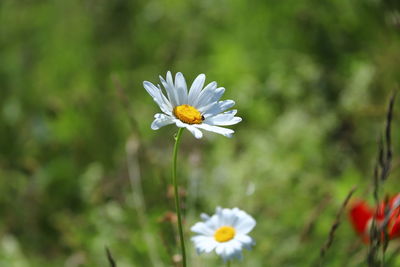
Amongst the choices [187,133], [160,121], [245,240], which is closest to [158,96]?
[160,121]

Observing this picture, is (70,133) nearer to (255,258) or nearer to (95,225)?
(95,225)

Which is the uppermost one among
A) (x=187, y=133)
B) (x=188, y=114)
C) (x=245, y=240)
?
(x=187, y=133)

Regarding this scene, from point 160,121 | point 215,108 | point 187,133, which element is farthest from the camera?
point 187,133

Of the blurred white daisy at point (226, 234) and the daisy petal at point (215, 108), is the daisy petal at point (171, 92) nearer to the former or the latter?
the daisy petal at point (215, 108)

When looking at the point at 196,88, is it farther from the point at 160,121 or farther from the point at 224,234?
the point at 224,234

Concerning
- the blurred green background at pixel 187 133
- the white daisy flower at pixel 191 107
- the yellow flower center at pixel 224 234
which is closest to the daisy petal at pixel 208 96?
the white daisy flower at pixel 191 107

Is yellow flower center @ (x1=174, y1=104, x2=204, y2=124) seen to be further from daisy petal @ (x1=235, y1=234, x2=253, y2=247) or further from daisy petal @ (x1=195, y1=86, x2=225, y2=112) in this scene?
daisy petal @ (x1=235, y1=234, x2=253, y2=247)
